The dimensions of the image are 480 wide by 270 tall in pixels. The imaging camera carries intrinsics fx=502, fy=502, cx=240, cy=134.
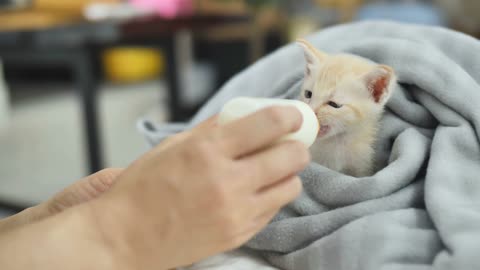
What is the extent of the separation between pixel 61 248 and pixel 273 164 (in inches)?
8.3

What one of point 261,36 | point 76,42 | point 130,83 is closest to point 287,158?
point 76,42

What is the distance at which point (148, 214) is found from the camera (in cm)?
45

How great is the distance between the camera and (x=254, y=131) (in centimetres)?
47

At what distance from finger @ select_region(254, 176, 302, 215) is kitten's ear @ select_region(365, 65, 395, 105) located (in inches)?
10.3

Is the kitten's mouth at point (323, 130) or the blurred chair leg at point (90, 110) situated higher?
the kitten's mouth at point (323, 130)

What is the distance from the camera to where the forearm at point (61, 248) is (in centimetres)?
46

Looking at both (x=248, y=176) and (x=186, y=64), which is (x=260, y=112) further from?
(x=186, y=64)

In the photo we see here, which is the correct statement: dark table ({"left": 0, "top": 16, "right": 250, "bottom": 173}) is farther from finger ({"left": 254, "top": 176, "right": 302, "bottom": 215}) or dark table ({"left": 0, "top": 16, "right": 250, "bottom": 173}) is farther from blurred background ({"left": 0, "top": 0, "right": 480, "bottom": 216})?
finger ({"left": 254, "top": 176, "right": 302, "bottom": 215})

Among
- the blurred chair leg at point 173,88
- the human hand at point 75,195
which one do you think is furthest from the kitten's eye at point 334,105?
the blurred chair leg at point 173,88

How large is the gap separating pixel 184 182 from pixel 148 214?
45 millimetres

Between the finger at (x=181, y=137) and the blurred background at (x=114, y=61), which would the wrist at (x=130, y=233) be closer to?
the finger at (x=181, y=137)

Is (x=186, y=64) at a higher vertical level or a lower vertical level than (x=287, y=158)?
lower

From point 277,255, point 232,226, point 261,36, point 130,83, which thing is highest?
point 232,226

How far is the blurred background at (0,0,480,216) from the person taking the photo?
165 cm
